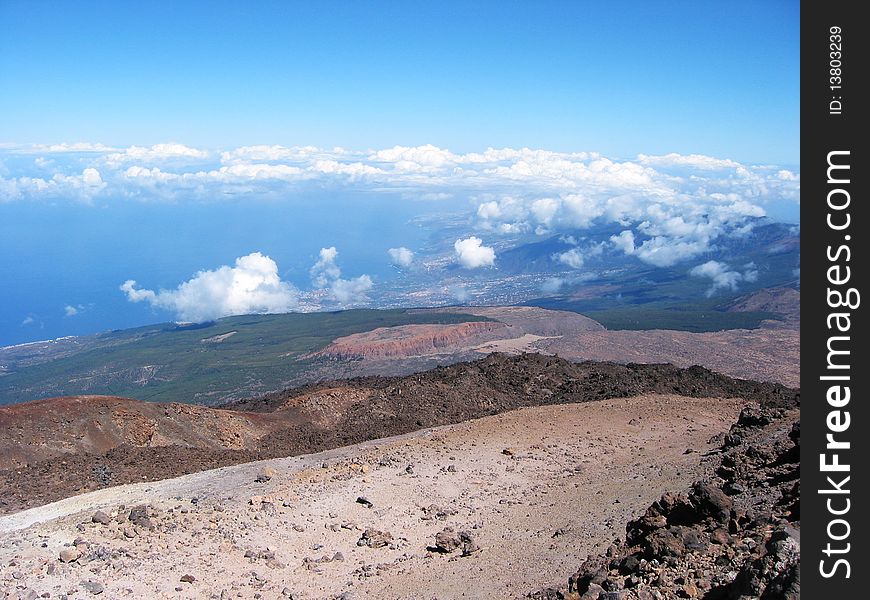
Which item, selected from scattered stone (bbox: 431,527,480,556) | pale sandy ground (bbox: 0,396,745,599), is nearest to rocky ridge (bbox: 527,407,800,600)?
pale sandy ground (bbox: 0,396,745,599)

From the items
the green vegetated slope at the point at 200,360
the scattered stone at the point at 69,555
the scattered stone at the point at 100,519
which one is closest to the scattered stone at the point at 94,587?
the scattered stone at the point at 69,555

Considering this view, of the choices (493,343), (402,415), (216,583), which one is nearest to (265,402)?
(402,415)

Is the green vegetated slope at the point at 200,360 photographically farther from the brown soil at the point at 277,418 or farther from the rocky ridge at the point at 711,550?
the rocky ridge at the point at 711,550

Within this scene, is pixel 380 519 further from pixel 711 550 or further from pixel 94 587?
pixel 711 550

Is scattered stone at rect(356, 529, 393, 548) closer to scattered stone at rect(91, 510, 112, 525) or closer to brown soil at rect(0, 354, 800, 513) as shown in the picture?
scattered stone at rect(91, 510, 112, 525)

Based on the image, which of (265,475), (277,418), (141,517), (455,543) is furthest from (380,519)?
(277,418)

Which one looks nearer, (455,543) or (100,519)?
(455,543)
